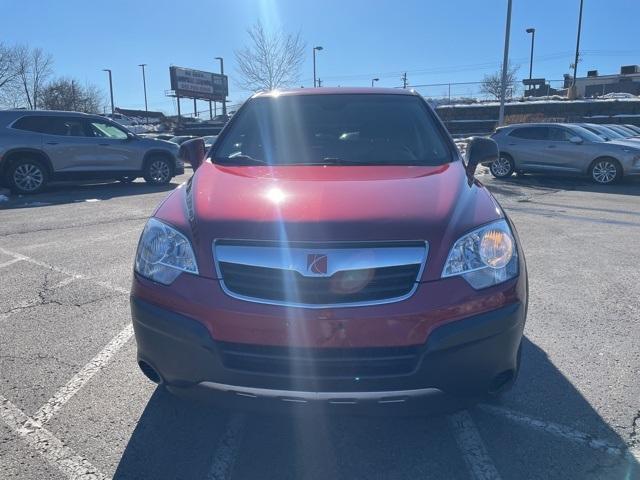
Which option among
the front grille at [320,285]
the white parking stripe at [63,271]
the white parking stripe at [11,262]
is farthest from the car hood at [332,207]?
the white parking stripe at [11,262]

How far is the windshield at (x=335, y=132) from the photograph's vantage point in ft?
11.4

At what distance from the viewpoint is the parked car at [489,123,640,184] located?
1328cm

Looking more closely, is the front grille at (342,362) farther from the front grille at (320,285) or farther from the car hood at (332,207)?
the car hood at (332,207)

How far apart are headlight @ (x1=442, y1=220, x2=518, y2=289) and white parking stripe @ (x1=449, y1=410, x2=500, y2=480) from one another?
2.75 feet

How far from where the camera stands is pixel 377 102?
13.1 ft

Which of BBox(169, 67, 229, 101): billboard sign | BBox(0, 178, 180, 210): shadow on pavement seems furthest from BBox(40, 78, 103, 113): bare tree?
BBox(0, 178, 180, 210): shadow on pavement

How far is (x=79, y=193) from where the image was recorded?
479 inches

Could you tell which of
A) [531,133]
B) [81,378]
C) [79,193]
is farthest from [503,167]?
[81,378]

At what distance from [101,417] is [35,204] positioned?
901 centimetres

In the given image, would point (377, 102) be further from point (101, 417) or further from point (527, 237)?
point (527, 237)

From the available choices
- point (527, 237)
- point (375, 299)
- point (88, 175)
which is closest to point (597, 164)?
point (527, 237)

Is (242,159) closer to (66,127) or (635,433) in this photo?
(635,433)

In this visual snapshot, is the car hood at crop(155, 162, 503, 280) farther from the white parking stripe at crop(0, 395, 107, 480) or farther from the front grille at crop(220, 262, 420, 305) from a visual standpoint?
the white parking stripe at crop(0, 395, 107, 480)

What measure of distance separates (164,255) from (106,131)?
11.4 metres
